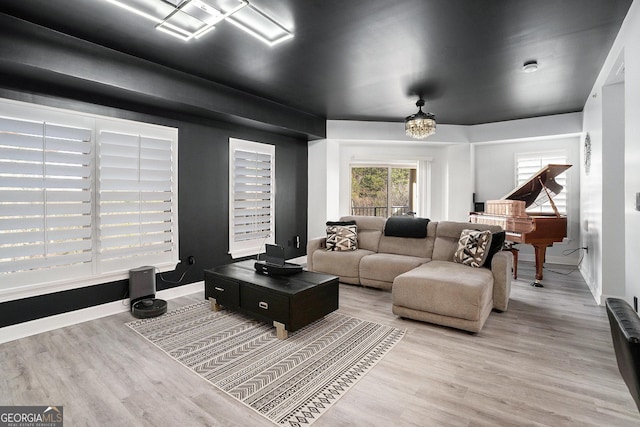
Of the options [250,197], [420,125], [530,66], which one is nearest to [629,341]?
[530,66]

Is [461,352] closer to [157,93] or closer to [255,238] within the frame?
[255,238]

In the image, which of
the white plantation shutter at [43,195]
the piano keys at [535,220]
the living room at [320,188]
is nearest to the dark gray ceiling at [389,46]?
the living room at [320,188]

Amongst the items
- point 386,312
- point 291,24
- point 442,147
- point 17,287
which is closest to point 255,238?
point 386,312

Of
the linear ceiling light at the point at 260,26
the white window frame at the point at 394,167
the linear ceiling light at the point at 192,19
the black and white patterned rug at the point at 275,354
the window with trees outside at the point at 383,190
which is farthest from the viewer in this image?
the window with trees outside at the point at 383,190

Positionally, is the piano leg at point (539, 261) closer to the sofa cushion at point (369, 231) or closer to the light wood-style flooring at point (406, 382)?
the light wood-style flooring at point (406, 382)

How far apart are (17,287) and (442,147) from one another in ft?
22.4

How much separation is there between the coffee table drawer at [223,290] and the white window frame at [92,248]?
78 cm

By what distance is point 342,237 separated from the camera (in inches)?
183

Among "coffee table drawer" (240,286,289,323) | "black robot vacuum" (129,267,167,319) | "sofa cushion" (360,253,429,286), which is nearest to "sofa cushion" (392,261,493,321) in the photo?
"sofa cushion" (360,253,429,286)

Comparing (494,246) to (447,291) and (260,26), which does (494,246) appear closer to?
(447,291)

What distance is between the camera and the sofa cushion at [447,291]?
280 cm

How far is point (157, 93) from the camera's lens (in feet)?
10.8

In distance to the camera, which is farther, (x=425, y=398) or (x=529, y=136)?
(x=529, y=136)

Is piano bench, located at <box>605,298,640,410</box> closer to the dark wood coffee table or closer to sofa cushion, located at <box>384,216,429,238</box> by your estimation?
the dark wood coffee table
